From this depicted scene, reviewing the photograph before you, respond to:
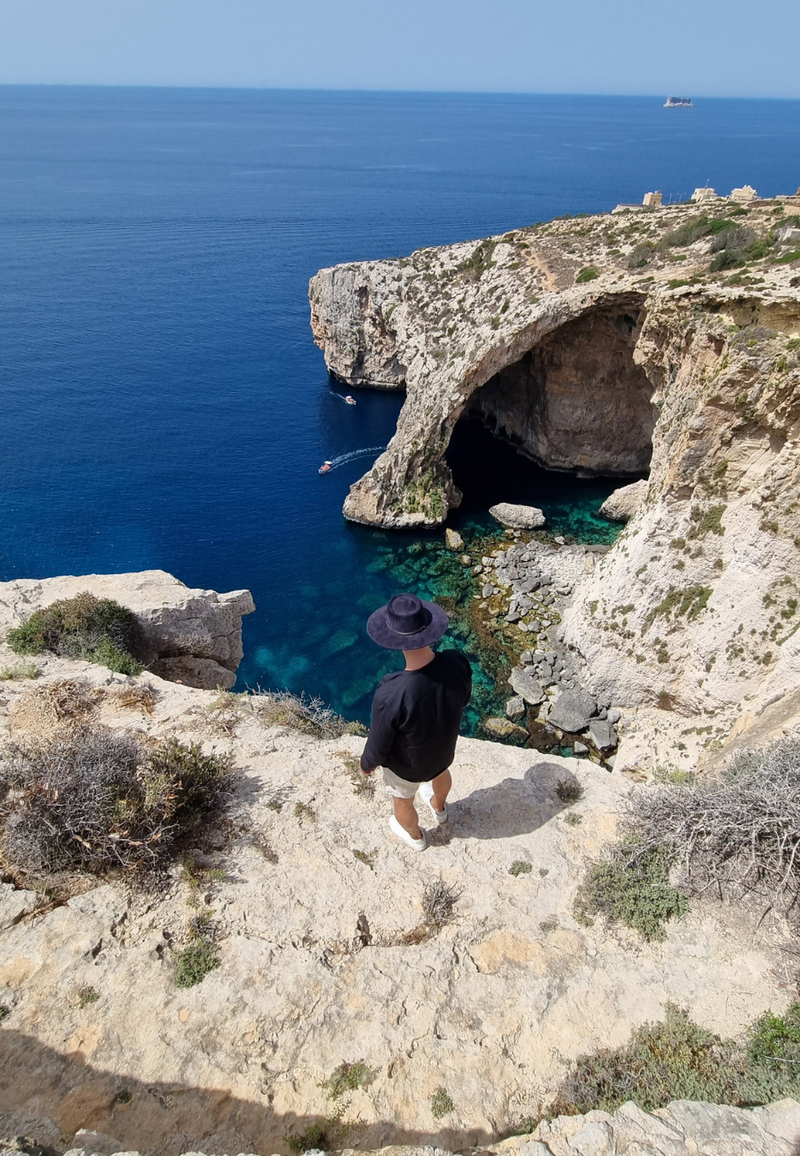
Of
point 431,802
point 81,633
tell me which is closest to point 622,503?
point 81,633

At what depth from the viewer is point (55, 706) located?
1023 cm

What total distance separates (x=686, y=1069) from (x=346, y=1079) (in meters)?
3.04

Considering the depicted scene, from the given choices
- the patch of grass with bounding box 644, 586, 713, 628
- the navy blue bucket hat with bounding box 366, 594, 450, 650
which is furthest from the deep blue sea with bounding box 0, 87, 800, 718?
the navy blue bucket hat with bounding box 366, 594, 450, 650

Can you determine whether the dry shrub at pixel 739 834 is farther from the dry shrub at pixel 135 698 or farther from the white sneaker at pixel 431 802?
the dry shrub at pixel 135 698

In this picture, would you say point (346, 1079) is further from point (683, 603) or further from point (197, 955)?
point (683, 603)

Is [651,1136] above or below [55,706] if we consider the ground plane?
above

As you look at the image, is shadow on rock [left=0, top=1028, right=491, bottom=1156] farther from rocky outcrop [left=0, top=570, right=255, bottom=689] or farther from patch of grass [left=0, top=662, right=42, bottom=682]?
rocky outcrop [left=0, top=570, right=255, bottom=689]

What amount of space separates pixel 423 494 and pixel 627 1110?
3110 cm

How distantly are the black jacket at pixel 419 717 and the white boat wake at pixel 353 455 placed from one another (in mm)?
34649

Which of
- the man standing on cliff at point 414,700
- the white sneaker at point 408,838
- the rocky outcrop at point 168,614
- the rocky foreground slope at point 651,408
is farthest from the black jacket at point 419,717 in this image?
the rocky outcrop at point 168,614

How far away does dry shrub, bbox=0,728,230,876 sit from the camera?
7277mm

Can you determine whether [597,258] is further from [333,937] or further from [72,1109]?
[72,1109]

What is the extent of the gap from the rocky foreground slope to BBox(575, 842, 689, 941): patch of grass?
19.0ft

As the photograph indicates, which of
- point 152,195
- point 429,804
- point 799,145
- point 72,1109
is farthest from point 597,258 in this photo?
point 799,145
